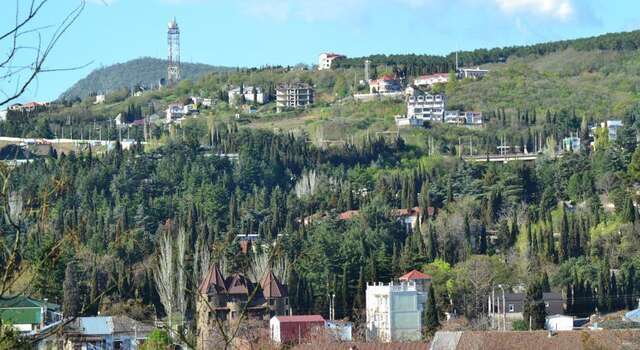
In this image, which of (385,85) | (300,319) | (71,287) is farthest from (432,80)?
(71,287)

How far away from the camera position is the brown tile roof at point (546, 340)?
4359 centimetres

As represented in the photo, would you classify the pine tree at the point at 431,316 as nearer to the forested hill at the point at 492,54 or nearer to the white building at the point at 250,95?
the white building at the point at 250,95

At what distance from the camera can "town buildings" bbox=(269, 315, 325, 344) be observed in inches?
2114

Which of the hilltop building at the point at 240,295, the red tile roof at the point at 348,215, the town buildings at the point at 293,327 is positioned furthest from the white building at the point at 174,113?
the town buildings at the point at 293,327

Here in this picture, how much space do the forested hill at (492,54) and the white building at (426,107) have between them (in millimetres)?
19181

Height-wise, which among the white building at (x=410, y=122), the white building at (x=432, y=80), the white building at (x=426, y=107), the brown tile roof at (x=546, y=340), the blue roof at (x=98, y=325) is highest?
the white building at (x=432, y=80)

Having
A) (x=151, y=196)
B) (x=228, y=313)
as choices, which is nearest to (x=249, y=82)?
(x=151, y=196)

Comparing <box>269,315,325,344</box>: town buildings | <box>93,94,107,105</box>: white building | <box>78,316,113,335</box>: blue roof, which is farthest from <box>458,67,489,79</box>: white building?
<box>78,316,113,335</box>: blue roof

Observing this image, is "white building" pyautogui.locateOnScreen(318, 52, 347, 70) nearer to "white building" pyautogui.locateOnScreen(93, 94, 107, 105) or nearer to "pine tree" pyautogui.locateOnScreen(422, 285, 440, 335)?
"white building" pyautogui.locateOnScreen(93, 94, 107, 105)

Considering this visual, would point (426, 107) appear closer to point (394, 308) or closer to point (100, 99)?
point (100, 99)

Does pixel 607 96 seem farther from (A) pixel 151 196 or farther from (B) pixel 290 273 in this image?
(B) pixel 290 273

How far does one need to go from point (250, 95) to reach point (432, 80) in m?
17.5

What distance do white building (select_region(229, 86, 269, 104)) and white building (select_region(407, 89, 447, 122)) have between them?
19.2 m

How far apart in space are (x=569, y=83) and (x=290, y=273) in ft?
275
